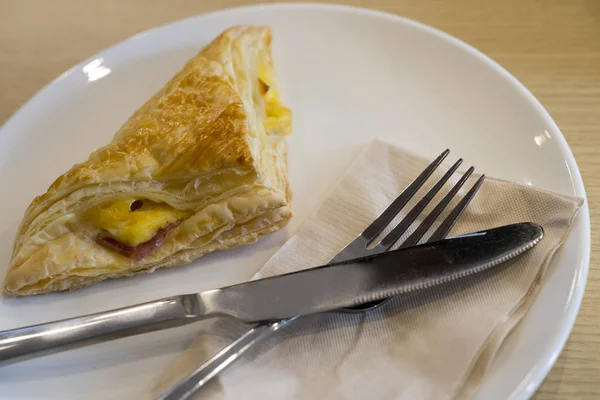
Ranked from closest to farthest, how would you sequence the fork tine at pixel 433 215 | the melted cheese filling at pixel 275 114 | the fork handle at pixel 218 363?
the fork handle at pixel 218 363, the fork tine at pixel 433 215, the melted cheese filling at pixel 275 114

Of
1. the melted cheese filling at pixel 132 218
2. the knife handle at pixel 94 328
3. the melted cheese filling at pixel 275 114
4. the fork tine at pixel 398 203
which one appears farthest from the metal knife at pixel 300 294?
the melted cheese filling at pixel 275 114

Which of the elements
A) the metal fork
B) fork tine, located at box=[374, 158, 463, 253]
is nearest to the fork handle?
the metal fork

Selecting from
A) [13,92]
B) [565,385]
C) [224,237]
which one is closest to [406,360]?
[565,385]

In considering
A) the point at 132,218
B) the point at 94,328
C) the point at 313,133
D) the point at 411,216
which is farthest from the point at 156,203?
the point at 411,216

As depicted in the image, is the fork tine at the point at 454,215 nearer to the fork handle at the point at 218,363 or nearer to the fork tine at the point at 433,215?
the fork tine at the point at 433,215

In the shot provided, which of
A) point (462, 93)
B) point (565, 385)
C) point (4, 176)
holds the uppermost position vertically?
point (4, 176)

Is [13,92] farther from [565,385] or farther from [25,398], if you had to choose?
[565,385]
